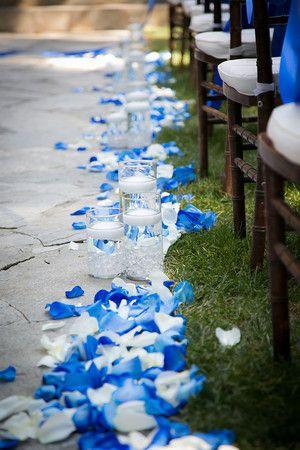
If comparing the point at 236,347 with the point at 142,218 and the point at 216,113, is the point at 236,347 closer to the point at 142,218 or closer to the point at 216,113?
the point at 142,218

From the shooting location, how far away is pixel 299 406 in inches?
67.2

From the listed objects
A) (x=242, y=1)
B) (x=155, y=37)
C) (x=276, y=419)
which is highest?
(x=242, y=1)

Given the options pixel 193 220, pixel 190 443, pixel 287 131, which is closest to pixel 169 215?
pixel 193 220

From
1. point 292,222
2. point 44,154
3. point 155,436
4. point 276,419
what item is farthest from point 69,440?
point 44,154

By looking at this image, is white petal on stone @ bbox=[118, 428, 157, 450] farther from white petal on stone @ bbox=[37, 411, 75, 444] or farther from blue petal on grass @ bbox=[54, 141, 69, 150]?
blue petal on grass @ bbox=[54, 141, 69, 150]

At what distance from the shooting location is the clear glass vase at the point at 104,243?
101 inches

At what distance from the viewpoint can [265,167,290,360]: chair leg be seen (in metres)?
1.81

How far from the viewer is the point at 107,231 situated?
2553 millimetres

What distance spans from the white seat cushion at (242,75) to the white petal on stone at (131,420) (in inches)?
46.4

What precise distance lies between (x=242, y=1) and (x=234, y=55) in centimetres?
20

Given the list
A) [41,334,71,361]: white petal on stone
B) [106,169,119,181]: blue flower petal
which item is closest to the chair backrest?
[41,334,71,361]: white petal on stone

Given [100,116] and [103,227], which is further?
[100,116]

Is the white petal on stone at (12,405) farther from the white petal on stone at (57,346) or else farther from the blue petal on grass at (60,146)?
the blue petal on grass at (60,146)

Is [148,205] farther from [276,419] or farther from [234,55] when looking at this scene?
[276,419]
